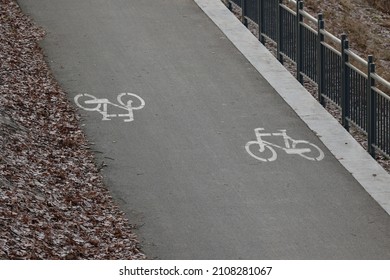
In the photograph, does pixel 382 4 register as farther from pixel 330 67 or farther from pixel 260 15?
→ pixel 330 67

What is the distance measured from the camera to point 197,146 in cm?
1598

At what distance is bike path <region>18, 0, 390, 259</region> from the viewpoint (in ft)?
43.0

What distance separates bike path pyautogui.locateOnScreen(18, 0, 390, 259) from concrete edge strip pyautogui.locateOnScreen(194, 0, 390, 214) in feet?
0.38

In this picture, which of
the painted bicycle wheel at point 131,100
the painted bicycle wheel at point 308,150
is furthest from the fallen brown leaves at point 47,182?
the painted bicycle wheel at point 308,150

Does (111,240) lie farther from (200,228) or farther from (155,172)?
(155,172)

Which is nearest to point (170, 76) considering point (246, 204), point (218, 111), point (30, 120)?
point (218, 111)

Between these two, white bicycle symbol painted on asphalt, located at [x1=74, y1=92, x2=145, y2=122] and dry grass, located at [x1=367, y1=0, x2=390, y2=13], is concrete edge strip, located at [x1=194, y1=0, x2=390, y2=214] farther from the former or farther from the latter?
dry grass, located at [x1=367, y1=0, x2=390, y2=13]

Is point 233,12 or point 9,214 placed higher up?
point 9,214

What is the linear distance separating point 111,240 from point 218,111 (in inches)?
202

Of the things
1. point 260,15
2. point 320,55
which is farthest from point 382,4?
point 320,55

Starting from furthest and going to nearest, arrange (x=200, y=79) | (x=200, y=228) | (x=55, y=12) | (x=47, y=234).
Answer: (x=55, y=12) → (x=200, y=79) → (x=200, y=228) → (x=47, y=234)

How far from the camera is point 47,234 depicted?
12.1m

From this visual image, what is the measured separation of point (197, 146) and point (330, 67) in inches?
110

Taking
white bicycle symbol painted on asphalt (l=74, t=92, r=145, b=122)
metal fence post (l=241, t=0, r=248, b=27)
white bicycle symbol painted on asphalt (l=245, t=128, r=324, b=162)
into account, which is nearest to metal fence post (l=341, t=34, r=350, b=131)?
white bicycle symbol painted on asphalt (l=245, t=128, r=324, b=162)
